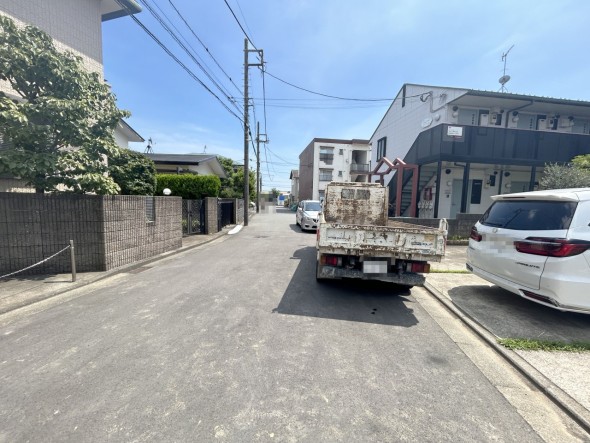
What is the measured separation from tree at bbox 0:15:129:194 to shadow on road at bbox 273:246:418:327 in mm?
4469

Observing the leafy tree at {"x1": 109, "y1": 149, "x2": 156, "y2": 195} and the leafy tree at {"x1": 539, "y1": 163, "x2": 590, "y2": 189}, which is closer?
the leafy tree at {"x1": 539, "y1": 163, "x2": 590, "y2": 189}

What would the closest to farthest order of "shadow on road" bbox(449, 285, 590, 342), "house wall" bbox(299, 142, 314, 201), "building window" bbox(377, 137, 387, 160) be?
1. "shadow on road" bbox(449, 285, 590, 342)
2. "building window" bbox(377, 137, 387, 160)
3. "house wall" bbox(299, 142, 314, 201)

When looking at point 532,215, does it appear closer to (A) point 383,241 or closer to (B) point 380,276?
(A) point 383,241

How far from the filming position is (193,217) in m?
11.9

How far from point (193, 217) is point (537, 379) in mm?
11670

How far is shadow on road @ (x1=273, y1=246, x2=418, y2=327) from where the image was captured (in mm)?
3959

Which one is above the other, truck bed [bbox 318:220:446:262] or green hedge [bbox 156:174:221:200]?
green hedge [bbox 156:174:221:200]

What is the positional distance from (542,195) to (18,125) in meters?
8.56

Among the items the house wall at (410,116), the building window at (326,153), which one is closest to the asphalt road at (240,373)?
the house wall at (410,116)

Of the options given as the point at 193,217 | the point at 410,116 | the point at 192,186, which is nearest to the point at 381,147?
the point at 410,116

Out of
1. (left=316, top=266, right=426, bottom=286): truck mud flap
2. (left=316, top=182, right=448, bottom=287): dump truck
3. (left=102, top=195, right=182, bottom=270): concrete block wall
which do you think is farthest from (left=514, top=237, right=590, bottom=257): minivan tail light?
(left=102, top=195, right=182, bottom=270): concrete block wall

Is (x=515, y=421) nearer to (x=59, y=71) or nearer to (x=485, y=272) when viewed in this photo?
(x=485, y=272)

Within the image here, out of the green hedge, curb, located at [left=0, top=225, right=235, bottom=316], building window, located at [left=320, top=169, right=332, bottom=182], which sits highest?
building window, located at [left=320, top=169, right=332, bottom=182]

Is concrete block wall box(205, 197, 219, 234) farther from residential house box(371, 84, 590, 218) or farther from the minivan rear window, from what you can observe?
the minivan rear window
